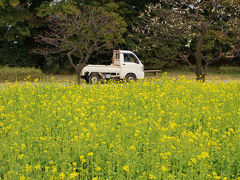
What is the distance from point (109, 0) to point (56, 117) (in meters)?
17.5

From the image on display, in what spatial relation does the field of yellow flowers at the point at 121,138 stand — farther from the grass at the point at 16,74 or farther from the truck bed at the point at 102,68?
the grass at the point at 16,74

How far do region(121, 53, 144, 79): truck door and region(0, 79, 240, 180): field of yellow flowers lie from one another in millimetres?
6858

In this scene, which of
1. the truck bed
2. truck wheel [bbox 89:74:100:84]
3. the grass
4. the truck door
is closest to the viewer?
truck wheel [bbox 89:74:100:84]

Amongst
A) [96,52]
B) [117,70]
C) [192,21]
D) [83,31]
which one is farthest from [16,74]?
[192,21]

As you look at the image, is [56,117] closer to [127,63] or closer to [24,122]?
[24,122]

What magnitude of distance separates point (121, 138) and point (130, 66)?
13055mm

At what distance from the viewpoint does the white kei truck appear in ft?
59.2

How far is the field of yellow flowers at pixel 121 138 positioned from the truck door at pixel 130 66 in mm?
6858

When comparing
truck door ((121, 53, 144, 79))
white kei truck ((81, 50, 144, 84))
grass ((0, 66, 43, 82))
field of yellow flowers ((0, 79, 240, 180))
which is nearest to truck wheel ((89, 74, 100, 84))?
white kei truck ((81, 50, 144, 84))

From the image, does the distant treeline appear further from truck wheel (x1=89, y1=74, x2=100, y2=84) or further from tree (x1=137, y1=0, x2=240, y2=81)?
truck wheel (x1=89, y1=74, x2=100, y2=84)

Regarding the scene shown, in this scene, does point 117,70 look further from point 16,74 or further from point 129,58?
point 16,74

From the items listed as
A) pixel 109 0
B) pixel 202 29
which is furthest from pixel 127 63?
pixel 109 0

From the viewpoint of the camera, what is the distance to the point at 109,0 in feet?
75.6

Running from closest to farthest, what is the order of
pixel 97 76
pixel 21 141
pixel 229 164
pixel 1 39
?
pixel 229 164
pixel 21 141
pixel 97 76
pixel 1 39
